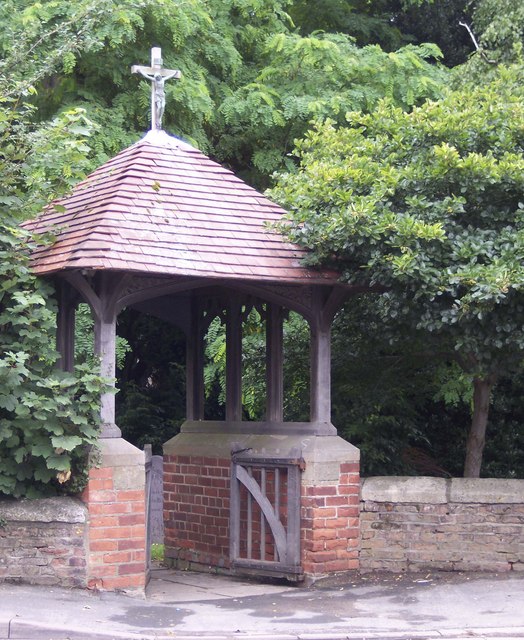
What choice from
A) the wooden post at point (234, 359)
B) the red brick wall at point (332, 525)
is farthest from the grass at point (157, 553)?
the red brick wall at point (332, 525)

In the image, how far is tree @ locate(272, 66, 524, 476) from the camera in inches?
350

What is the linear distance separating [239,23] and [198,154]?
214 inches

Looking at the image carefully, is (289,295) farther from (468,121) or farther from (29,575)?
(29,575)

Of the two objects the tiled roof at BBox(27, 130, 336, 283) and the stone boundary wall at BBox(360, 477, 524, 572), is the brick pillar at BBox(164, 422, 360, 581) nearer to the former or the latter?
the stone boundary wall at BBox(360, 477, 524, 572)

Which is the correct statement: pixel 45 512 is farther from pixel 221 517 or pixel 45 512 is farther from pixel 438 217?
pixel 438 217

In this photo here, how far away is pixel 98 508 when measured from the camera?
862cm

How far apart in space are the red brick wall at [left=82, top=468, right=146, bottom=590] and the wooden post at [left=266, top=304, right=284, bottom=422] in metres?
1.96

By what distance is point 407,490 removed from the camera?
9.95 m

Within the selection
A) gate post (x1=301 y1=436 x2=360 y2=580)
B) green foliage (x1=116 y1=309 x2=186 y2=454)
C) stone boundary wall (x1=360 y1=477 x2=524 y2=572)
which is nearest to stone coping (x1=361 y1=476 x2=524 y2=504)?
stone boundary wall (x1=360 y1=477 x2=524 y2=572)

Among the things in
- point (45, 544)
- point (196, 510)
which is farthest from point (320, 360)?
point (45, 544)

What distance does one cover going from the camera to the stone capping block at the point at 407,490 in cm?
991

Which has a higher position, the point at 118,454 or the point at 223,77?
the point at 223,77

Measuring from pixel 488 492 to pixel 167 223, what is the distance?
391cm

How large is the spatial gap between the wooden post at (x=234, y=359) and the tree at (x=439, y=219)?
1.36 metres
